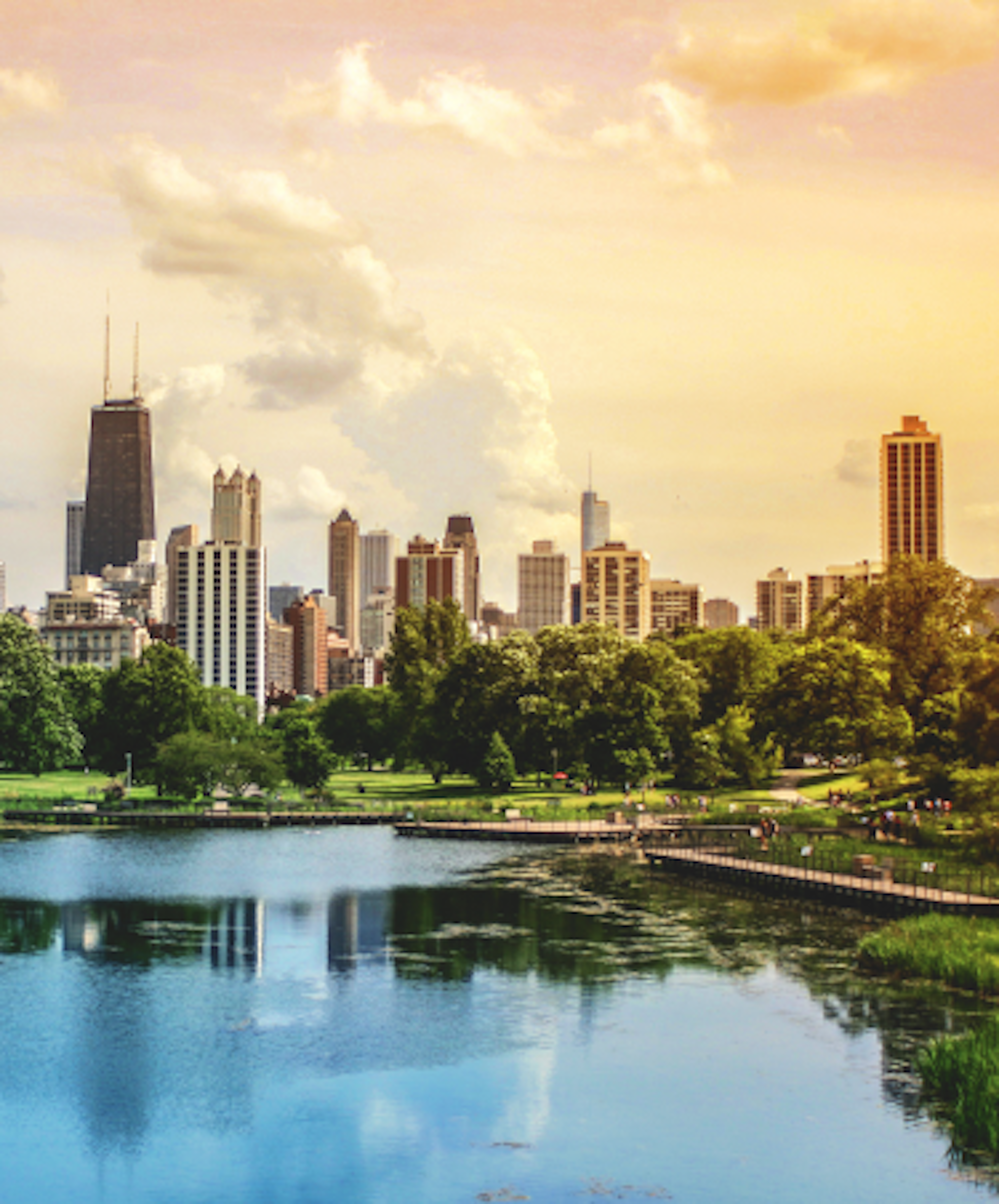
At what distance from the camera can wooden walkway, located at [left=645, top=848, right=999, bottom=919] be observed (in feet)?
196

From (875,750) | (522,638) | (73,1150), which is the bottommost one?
(73,1150)

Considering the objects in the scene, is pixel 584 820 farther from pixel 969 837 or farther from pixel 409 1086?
pixel 409 1086

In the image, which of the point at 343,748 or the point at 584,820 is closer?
the point at 584,820

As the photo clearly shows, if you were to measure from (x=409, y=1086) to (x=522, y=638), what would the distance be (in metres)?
92.3

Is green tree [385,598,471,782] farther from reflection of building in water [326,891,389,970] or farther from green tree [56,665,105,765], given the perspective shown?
reflection of building in water [326,891,389,970]

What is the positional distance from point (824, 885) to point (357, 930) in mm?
21599

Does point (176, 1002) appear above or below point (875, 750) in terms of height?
below

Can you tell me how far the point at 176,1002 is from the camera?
1828 inches

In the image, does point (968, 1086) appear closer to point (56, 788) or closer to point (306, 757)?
point (306, 757)

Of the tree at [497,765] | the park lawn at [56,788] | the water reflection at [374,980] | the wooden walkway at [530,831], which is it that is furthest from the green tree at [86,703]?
the water reflection at [374,980]

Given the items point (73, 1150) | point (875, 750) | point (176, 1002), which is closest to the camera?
point (73, 1150)

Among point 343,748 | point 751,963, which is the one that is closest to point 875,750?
point 751,963

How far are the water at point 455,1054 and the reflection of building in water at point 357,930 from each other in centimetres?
19

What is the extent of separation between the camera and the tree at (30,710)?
424 ft
